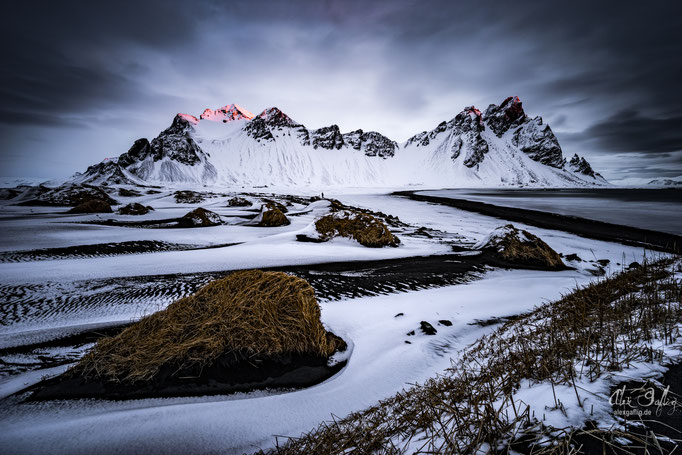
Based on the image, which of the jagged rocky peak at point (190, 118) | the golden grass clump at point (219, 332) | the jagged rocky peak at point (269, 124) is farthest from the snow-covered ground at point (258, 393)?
the jagged rocky peak at point (190, 118)

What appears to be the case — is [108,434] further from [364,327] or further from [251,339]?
[364,327]

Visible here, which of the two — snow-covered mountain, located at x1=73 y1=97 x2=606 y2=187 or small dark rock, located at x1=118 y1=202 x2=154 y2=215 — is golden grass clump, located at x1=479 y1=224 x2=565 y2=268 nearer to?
small dark rock, located at x1=118 y1=202 x2=154 y2=215

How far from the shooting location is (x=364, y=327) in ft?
15.4

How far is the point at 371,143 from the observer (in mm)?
148500

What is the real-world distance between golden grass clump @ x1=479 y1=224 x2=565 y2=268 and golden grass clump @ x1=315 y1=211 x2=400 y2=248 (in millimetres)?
3916

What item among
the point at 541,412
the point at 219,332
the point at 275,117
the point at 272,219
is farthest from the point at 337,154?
the point at 541,412

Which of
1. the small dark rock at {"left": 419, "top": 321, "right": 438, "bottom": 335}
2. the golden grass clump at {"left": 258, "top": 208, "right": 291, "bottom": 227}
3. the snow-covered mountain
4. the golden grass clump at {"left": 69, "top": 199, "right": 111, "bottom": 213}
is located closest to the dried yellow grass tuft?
the golden grass clump at {"left": 258, "top": 208, "right": 291, "bottom": 227}

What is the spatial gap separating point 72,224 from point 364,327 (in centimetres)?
1510

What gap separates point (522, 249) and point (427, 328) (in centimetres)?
701

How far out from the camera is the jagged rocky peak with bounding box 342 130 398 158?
477 feet

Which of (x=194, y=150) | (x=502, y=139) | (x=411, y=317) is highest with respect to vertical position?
(x=502, y=139)

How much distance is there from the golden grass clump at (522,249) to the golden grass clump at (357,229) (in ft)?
12.8

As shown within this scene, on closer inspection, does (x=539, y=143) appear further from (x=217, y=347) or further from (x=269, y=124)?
(x=217, y=347)

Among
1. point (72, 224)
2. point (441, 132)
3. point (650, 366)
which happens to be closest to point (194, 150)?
point (72, 224)
